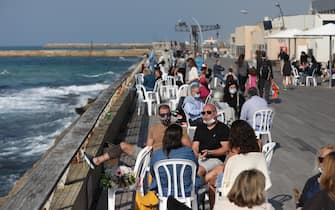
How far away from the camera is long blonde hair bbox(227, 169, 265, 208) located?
13.6 ft

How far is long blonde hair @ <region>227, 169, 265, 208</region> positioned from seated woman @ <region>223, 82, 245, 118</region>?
7.41 m

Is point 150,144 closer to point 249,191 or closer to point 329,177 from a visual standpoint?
point 249,191

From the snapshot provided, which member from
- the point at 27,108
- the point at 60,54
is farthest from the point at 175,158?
the point at 60,54

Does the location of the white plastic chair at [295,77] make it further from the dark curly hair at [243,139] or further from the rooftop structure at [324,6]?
the rooftop structure at [324,6]

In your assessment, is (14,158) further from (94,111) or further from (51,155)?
(51,155)

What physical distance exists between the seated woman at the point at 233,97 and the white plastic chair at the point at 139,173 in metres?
5.33

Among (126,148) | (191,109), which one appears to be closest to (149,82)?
(191,109)

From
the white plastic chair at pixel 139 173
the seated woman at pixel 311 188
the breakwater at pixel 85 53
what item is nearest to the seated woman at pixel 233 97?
the white plastic chair at pixel 139 173

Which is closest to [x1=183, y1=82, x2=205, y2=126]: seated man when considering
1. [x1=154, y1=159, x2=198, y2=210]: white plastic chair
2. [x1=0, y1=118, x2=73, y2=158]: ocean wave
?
[x1=154, y1=159, x2=198, y2=210]: white plastic chair

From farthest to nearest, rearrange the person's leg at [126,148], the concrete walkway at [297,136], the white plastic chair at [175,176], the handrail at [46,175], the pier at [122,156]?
the concrete walkway at [297,136], the person's leg at [126,148], the white plastic chair at [175,176], the pier at [122,156], the handrail at [46,175]

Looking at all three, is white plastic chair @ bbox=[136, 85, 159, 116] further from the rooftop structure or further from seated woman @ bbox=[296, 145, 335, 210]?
the rooftop structure

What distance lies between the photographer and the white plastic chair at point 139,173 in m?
5.93

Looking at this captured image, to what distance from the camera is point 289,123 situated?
44.4ft

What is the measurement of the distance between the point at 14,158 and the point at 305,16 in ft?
91.9
